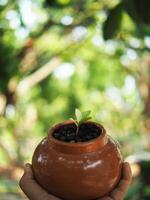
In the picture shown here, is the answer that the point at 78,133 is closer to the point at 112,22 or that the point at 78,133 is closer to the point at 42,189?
the point at 42,189

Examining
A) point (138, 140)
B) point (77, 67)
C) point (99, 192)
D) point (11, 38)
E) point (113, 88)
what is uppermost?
point (99, 192)

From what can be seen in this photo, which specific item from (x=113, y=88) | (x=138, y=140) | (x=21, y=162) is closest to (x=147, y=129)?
(x=138, y=140)

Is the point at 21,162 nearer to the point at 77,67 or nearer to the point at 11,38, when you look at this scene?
the point at 77,67

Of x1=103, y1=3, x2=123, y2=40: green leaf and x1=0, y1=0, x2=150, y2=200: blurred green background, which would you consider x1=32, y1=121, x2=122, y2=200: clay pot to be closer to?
x1=103, y1=3, x2=123, y2=40: green leaf

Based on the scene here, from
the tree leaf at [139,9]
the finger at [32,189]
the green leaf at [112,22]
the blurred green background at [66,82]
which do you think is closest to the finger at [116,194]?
the finger at [32,189]

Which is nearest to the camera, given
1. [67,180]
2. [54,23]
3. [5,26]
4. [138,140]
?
[67,180]

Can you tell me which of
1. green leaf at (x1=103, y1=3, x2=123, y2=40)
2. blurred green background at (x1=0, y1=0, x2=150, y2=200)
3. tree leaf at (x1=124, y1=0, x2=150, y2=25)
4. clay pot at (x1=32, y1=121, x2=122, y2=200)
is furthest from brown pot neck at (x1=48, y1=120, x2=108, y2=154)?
blurred green background at (x1=0, y1=0, x2=150, y2=200)

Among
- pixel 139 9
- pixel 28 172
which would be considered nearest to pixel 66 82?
pixel 139 9

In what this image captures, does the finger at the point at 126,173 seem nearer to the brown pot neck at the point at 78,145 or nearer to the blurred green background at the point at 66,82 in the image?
the brown pot neck at the point at 78,145
